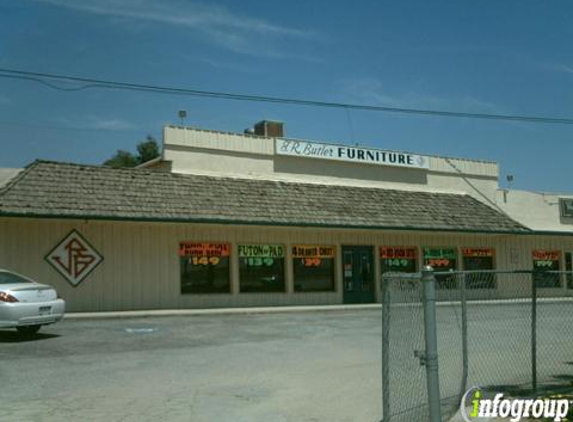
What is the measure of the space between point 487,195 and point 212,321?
17.9 m

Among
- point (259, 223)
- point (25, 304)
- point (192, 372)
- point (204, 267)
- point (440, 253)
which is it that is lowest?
point (192, 372)

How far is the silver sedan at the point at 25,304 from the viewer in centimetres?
1510

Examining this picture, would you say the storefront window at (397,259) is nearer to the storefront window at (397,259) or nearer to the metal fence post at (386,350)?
the storefront window at (397,259)

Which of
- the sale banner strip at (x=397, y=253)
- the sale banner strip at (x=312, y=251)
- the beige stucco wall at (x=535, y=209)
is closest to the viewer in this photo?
the sale banner strip at (x=312, y=251)

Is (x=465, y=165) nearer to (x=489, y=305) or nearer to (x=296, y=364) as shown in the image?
(x=296, y=364)

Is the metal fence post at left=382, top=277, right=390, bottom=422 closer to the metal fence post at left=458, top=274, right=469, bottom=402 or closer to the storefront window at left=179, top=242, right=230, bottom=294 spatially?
the metal fence post at left=458, top=274, right=469, bottom=402

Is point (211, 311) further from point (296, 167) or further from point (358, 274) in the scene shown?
point (296, 167)

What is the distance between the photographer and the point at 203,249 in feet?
81.8

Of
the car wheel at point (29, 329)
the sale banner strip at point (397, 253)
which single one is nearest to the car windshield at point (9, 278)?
the car wheel at point (29, 329)

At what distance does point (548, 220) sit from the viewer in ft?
112

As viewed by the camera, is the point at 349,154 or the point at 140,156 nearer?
the point at 349,154

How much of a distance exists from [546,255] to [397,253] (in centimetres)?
862

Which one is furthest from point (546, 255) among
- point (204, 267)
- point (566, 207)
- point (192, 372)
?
point (192, 372)

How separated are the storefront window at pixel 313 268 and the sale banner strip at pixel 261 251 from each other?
0.59 meters
